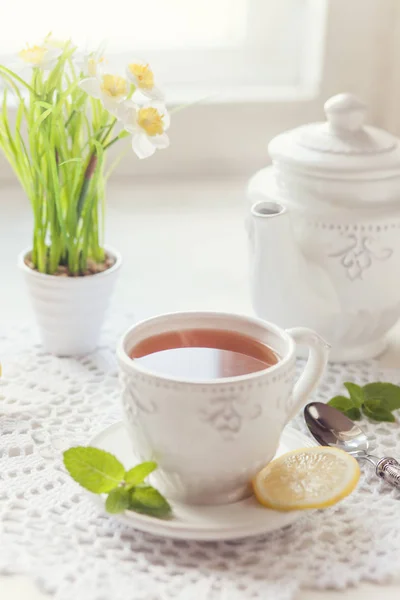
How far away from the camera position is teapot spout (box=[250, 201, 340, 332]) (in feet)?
2.57

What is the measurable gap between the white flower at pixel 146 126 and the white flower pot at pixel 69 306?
140mm

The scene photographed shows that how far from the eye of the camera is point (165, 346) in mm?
627

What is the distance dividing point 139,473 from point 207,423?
6 cm

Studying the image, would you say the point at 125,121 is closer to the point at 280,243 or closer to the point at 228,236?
the point at 280,243

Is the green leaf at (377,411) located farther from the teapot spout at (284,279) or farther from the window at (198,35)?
the window at (198,35)

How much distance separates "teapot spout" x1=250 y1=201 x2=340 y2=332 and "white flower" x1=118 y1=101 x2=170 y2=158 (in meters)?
0.11

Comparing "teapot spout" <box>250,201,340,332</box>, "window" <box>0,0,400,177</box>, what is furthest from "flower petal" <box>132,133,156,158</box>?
"window" <box>0,0,400,177</box>

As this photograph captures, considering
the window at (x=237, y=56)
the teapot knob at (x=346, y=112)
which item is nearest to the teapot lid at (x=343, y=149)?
the teapot knob at (x=346, y=112)

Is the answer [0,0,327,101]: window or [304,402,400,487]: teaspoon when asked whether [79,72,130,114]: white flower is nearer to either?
[304,402,400,487]: teaspoon

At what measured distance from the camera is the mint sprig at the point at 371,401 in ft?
2.40

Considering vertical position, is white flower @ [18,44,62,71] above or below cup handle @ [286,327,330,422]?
above

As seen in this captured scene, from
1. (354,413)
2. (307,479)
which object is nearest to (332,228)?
(354,413)

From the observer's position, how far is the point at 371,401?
0.74m

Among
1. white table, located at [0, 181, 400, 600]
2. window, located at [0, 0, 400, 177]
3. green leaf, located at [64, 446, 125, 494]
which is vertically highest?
window, located at [0, 0, 400, 177]
